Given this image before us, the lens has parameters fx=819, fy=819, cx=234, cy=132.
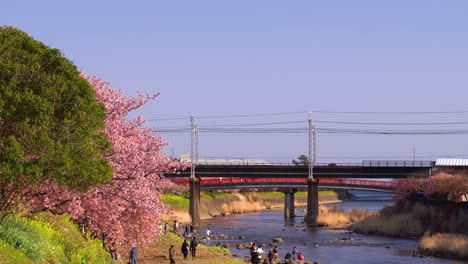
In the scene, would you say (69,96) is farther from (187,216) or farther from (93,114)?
(187,216)

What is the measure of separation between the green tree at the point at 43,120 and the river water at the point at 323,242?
5055 cm

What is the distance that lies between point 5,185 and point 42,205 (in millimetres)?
6304

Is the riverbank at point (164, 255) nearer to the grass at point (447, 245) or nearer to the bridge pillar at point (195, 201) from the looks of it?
the grass at point (447, 245)

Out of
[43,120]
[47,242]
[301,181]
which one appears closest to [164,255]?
[47,242]

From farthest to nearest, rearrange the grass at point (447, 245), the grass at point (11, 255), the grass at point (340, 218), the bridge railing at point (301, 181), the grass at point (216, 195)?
1. the grass at point (216, 195)
2. the bridge railing at point (301, 181)
3. the grass at point (340, 218)
4. the grass at point (447, 245)
5. the grass at point (11, 255)

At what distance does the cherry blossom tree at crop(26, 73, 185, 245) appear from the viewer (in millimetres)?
40531

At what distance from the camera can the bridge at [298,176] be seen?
134m

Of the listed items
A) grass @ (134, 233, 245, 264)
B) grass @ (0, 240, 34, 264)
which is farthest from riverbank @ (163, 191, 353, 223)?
grass @ (0, 240, 34, 264)

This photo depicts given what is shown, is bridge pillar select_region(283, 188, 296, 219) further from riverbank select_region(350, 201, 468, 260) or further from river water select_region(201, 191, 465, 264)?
riverbank select_region(350, 201, 468, 260)

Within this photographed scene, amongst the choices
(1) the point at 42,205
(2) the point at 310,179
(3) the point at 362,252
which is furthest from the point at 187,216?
(1) the point at 42,205

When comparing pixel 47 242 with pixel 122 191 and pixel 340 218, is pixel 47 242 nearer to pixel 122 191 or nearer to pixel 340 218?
pixel 122 191

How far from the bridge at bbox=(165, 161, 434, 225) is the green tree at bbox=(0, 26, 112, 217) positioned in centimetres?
10036

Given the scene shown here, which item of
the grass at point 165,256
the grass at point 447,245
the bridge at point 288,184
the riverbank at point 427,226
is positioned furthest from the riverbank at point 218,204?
the grass at point 165,256

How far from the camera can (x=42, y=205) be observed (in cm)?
3912
